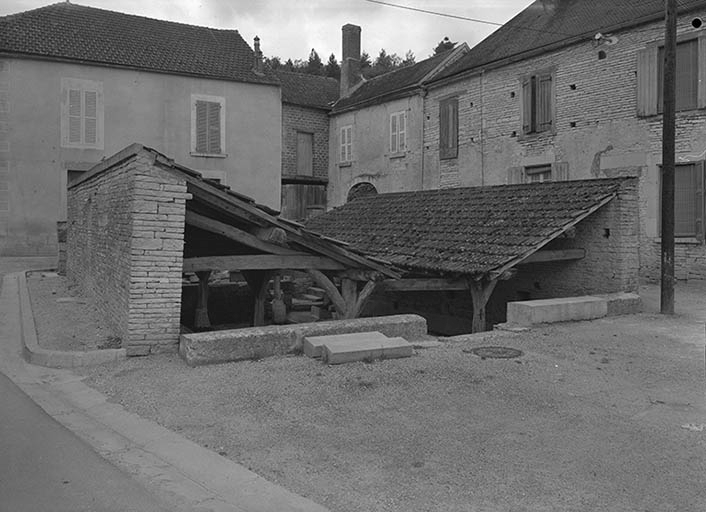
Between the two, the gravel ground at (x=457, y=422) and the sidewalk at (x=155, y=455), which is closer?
the sidewalk at (x=155, y=455)

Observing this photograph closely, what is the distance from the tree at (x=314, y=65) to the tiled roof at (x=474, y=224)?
44.1m

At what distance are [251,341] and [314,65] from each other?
5637cm

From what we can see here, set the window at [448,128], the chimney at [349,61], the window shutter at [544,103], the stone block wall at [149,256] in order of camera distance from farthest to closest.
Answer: the chimney at [349,61]
the window at [448,128]
the window shutter at [544,103]
the stone block wall at [149,256]

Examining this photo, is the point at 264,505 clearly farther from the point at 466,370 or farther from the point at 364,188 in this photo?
the point at 364,188

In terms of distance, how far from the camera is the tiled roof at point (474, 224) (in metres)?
10.2

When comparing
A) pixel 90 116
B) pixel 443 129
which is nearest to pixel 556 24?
pixel 443 129

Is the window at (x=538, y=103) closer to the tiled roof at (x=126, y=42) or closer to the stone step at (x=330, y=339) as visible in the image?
the tiled roof at (x=126, y=42)

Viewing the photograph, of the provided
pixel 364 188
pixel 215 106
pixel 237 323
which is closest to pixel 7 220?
pixel 215 106

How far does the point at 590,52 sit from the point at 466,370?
14.3 metres

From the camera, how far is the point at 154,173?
7.15 m

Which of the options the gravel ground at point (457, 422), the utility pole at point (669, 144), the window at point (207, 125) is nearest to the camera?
the gravel ground at point (457, 422)

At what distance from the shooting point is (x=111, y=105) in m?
21.5

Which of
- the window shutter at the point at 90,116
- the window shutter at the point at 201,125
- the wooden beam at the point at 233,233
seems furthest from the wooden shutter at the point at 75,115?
the wooden beam at the point at 233,233

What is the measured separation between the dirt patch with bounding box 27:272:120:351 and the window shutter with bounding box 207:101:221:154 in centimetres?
1073
